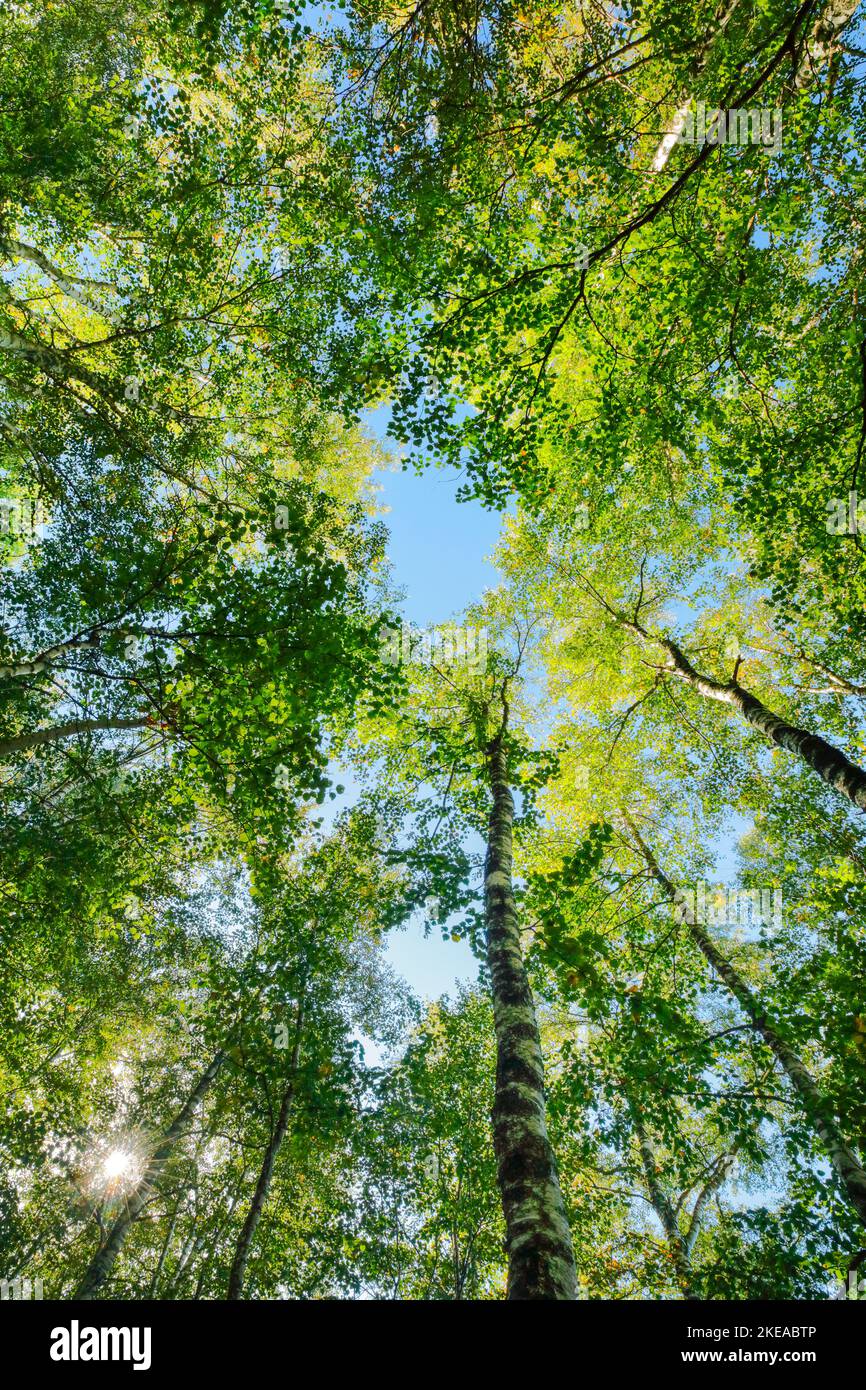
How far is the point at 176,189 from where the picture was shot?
9.85 meters

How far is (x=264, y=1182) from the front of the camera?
8.16m

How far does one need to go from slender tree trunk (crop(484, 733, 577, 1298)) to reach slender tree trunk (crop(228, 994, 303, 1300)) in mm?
4832

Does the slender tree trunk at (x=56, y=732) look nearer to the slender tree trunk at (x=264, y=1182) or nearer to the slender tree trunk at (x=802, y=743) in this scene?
the slender tree trunk at (x=264, y=1182)

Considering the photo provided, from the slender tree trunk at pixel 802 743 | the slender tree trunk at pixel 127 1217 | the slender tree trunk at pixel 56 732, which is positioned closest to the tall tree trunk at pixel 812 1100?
the slender tree trunk at pixel 802 743

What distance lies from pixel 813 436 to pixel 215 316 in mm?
11719

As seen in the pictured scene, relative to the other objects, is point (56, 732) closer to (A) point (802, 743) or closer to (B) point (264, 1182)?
(B) point (264, 1182)

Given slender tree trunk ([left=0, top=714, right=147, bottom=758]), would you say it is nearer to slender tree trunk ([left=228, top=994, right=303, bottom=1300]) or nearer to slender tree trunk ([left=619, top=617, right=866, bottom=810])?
slender tree trunk ([left=228, top=994, right=303, bottom=1300])

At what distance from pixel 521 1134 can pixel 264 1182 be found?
605cm

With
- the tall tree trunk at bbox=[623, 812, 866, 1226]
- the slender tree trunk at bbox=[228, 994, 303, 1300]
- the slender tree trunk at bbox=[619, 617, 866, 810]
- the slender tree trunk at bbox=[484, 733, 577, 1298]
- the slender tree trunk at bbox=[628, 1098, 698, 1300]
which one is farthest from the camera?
the slender tree trunk at bbox=[628, 1098, 698, 1300]

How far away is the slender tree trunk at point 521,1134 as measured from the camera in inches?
143

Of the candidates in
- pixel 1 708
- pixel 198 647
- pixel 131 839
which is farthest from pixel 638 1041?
pixel 1 708

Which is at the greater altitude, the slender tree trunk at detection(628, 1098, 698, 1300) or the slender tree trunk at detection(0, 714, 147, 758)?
the slender tree trunk at detection(0, 714, 147, 758)

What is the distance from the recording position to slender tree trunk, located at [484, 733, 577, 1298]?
3633mm

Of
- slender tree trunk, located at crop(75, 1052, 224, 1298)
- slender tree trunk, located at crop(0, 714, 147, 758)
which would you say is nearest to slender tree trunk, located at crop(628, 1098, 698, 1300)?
slender tree trunk, located at crop(75, 1052, 224, 1298)
